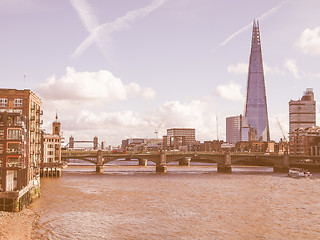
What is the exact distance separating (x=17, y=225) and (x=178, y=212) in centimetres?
2750

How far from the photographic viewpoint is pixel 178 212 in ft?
233

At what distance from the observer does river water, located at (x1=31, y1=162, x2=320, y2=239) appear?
2212 inches

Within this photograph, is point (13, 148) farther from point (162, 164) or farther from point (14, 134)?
point (162, 164)

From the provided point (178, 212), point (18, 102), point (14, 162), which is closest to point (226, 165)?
point (178, 212)

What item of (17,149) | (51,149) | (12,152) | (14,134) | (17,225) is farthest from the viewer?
(51,149)

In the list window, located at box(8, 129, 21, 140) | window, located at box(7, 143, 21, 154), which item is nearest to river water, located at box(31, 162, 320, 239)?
window, located at box(7, 143, 21, 154)

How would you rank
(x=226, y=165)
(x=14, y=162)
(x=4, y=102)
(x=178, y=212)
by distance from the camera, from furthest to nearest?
(x=226, y=165), (x=4, y=102), (x=14, y=162), (x=178, y=212)

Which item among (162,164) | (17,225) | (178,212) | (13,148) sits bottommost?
(178,212)

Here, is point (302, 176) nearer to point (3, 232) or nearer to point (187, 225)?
point (187, 225)

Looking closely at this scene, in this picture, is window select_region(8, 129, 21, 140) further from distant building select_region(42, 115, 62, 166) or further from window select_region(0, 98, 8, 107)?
distant building select_region(42, 115, 62, 166)

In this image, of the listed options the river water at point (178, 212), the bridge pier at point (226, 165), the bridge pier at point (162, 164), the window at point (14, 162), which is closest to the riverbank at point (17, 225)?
the river water at point (178, 212)

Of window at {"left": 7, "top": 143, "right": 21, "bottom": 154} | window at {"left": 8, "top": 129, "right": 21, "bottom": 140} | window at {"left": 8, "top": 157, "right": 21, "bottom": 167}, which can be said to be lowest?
window at {"left": 8, "top": 157, "right": 21, "bottom": 167}

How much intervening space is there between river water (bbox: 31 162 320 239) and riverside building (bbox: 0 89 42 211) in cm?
471

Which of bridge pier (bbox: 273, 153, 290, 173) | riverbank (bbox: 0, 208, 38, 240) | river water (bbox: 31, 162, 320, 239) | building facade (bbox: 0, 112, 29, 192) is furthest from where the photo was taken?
Result: bridge pier (bbox: 273, 153, 290, 173)
